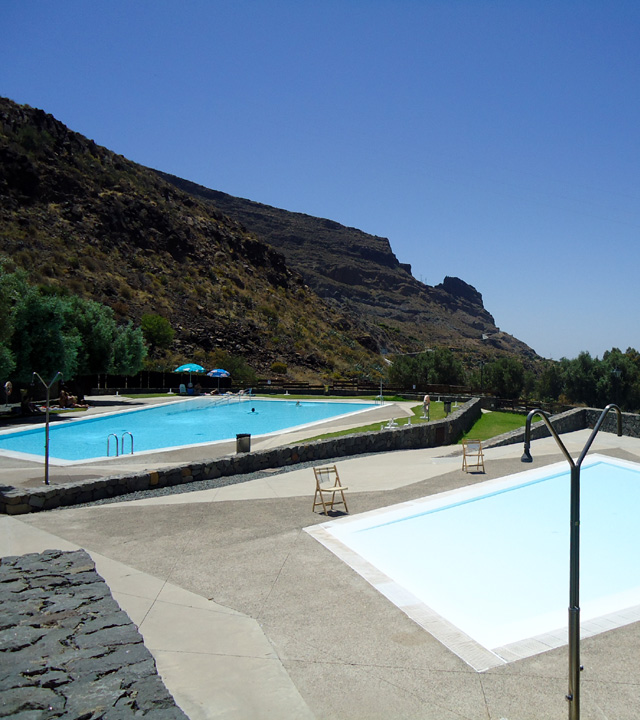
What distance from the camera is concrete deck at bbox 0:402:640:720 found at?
4477mm

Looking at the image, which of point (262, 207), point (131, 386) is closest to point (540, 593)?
point (131, 386)

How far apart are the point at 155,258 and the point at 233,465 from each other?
5595 cm

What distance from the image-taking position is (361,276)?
444ft

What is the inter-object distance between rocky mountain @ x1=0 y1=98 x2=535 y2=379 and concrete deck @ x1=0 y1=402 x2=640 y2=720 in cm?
4255

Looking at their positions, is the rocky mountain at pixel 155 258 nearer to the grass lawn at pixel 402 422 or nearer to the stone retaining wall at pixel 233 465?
the grass lawn at pixel 402 422

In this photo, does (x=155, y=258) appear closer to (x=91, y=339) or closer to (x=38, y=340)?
(x=91, y=339)

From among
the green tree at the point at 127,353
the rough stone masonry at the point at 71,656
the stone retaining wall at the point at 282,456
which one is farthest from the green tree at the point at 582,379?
the rough stone masonry at the point at 71,656

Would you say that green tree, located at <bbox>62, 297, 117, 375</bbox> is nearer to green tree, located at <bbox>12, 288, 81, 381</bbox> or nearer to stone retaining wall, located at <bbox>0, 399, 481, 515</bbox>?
green tree, located at <bbox>12, 288, 81, 381</bbox>

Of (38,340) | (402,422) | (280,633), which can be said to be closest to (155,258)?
(38,340)

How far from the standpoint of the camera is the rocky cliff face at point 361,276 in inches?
Answer: 4727

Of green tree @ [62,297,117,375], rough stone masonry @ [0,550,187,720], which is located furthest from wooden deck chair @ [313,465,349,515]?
green tree @ [62,297,117,375]

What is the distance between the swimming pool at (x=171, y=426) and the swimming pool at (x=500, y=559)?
354 inches

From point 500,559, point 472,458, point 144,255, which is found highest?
point 144,255

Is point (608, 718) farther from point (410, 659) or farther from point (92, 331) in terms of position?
point (92, 331)
